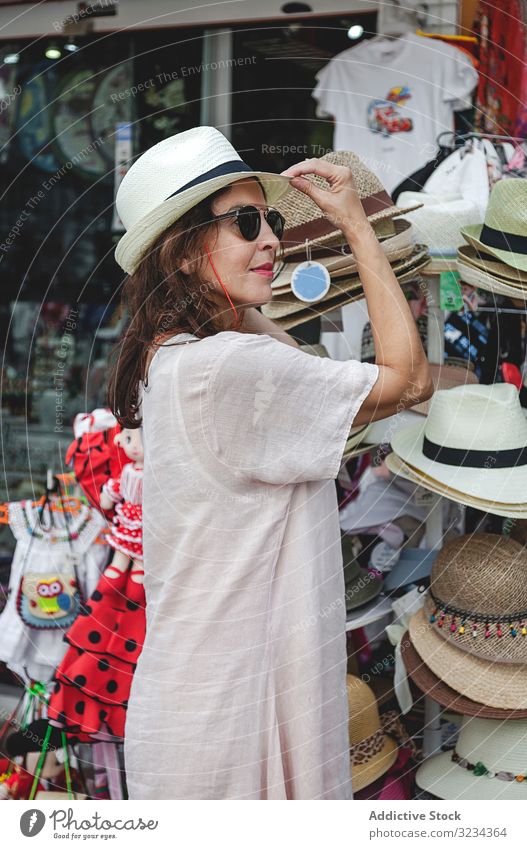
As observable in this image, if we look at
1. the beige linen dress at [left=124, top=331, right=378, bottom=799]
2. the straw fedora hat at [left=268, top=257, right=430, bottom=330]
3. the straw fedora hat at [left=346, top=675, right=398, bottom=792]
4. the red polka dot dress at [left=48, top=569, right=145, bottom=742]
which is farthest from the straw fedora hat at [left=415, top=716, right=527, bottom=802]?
the straw fedora hat at [left=268, top=257, right=430, bottom=330]

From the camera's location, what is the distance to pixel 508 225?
1.78 m

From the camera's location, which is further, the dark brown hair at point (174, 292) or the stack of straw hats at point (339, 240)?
the stack of straw hats at point (339, 240)

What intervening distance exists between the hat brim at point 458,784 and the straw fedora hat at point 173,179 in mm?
1214

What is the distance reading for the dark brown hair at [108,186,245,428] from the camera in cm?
129

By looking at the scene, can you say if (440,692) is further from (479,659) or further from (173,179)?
(173,179)

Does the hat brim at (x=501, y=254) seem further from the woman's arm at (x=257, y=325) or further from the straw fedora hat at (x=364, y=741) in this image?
the straw fedora hat at (x=364, y=741)

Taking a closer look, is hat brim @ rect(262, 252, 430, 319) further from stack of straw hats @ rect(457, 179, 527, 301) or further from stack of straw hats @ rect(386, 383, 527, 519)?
stack of straw hats @ rect(386, 383, 527, 519)

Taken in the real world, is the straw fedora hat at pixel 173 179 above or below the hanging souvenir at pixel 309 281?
above

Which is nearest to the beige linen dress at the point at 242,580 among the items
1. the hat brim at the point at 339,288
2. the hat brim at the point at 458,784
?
the hat brim at the point at 458,784

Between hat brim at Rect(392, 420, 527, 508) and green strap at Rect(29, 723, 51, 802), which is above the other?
hat brim at Rect(392, 420, 527, 508)

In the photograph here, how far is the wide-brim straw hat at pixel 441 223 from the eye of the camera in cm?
201

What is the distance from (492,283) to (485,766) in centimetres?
96

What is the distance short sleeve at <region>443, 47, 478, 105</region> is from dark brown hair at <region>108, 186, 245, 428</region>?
1.52 metres

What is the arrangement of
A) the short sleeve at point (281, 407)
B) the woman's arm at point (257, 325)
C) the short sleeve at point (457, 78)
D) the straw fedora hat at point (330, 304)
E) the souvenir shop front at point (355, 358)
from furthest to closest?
the short sleeve at point (457, 78) < the straw fedora hat at point (330, 304) < the souvenir shop front at point (355, 358) < the woman's arm at point (257, 325) < the short sleeve at point (281, 407)
